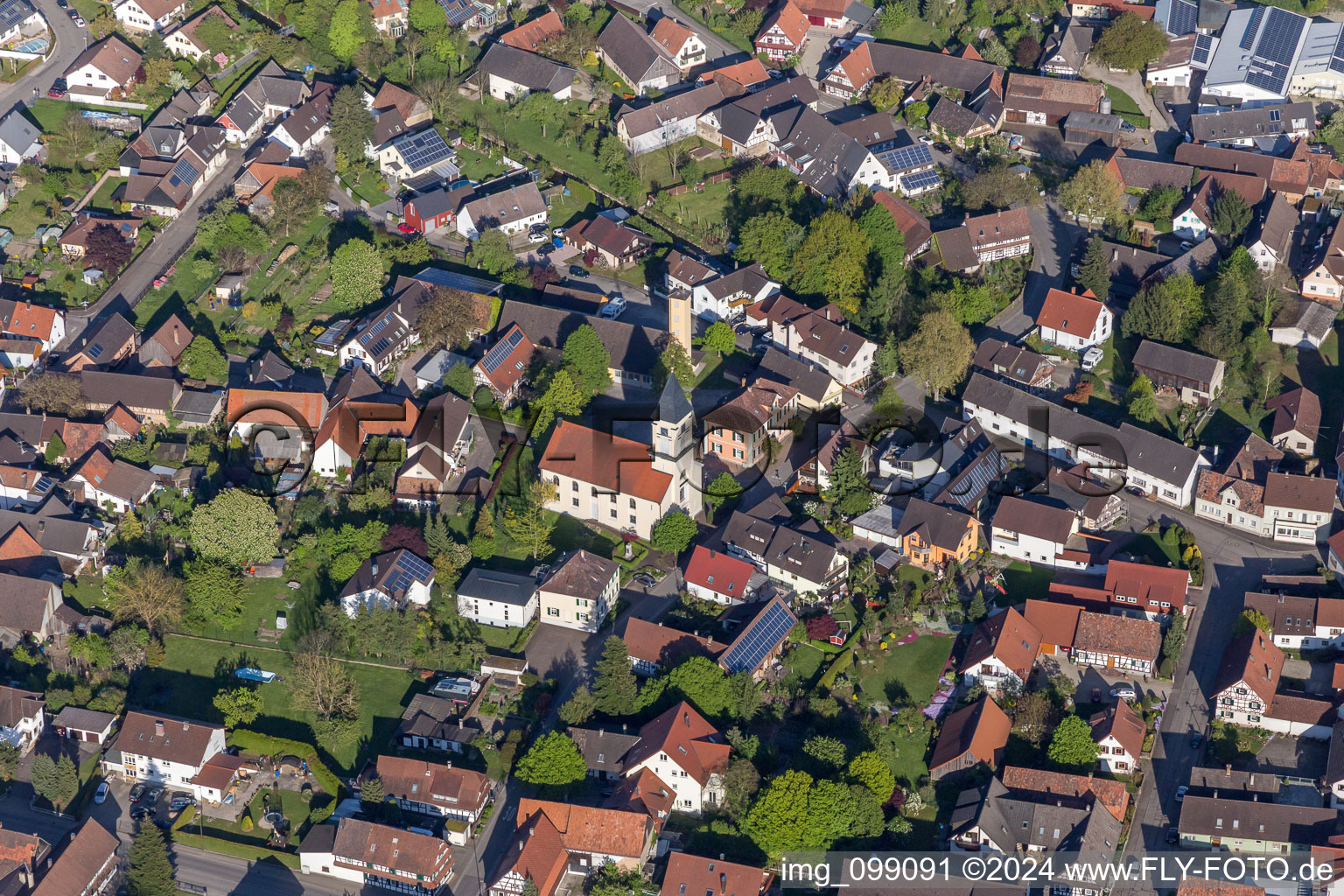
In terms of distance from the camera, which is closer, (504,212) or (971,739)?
(971,739)

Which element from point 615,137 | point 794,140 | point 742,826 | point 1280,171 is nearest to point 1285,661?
point 742,826

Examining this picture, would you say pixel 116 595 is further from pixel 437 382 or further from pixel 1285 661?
pixel 1285 661

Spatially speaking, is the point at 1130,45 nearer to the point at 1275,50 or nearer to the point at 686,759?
the point at 1275,50

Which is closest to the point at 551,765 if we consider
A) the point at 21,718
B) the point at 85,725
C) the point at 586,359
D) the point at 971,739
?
the point at 971,739

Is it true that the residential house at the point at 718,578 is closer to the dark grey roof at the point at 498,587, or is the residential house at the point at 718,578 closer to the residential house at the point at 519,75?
the dark grey roof at the point at 498,587

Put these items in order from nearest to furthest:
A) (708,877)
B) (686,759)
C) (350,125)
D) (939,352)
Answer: (708,877) < (686,759) < (939,352) < (350,125)

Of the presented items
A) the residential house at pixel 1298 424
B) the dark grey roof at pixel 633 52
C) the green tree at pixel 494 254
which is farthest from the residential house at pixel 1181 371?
the dark grey roof at pixel 633 52

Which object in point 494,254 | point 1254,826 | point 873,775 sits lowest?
point 873,775

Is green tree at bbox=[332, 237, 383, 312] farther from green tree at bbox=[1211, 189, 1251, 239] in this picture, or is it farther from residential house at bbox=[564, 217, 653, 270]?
green tree at bbox=[1211, 189, 1251, 239]

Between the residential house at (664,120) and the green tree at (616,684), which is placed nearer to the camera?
the green tree at (616,684)
